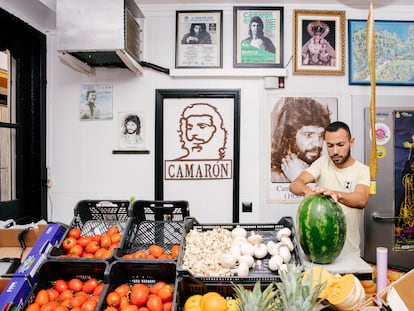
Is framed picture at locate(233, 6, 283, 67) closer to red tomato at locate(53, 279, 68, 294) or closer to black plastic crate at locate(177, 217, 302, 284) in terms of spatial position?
black plastic crate at locate(177, 217, 302, 284)

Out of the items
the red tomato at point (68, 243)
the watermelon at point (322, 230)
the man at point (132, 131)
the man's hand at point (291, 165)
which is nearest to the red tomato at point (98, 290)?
the red tomato at point (68, 243)

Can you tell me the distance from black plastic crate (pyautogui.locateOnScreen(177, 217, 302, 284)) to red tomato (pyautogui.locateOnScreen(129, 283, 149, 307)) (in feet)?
0.66

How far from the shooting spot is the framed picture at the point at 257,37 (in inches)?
130

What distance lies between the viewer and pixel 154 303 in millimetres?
1497

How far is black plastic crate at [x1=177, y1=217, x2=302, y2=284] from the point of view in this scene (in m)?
1.51

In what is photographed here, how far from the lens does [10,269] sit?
6.41 ft

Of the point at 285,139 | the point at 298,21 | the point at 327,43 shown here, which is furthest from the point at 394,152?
the point at 298,21

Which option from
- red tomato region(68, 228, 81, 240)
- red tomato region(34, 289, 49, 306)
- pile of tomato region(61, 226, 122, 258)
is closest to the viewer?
red tomato region(34, 289, 49, 306)

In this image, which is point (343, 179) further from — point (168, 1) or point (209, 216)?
point (168, 1)

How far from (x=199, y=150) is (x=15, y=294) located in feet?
6.89

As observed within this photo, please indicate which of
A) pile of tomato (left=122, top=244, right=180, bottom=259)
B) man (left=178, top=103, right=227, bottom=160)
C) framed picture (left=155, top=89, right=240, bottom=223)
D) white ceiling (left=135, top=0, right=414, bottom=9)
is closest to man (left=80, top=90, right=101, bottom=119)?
framed picture (left=155, top=89, right=240, bottom=223)

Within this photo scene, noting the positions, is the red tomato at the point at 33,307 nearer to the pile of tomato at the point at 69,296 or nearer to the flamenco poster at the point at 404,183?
the pile of tomato at the point at 69,296

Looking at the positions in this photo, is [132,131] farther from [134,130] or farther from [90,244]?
[90,244]

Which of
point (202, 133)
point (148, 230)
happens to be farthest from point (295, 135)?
point (148, 230)
